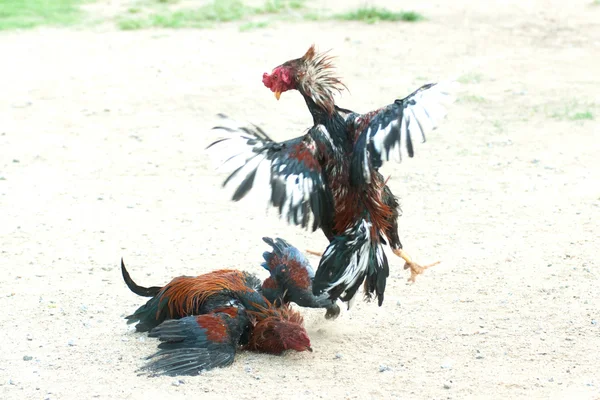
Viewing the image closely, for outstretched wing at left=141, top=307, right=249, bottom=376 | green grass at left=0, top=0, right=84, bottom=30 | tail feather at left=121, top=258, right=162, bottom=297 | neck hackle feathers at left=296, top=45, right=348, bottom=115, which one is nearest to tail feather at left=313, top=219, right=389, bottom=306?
outstretched wing at left=141, top=307, right=249, bottom=376

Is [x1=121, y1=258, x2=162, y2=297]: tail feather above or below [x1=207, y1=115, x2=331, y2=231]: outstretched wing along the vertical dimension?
below

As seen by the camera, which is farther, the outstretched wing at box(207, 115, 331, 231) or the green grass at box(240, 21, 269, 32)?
the green grass at box(240, 21, 269, 32)

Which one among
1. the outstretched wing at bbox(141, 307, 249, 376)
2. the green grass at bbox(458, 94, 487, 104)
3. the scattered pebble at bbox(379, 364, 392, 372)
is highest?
the green grass at bbox(458, 94, 487, 104)

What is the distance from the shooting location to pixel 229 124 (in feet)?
16.5

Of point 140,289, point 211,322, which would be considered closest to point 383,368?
point 211,322

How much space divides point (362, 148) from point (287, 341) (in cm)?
129

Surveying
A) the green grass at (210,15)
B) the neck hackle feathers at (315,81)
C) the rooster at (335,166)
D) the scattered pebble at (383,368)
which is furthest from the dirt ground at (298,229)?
the neck hackle feathers at (315,81)

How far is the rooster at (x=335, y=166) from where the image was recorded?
4.77 meters

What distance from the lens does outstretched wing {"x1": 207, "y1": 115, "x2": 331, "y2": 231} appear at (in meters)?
4.83

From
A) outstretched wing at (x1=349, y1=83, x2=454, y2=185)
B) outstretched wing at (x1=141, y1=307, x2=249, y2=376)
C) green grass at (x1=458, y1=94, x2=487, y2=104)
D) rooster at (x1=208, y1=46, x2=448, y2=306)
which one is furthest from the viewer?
green grass at (x1=458, y1=94, x2=487, y2=104)

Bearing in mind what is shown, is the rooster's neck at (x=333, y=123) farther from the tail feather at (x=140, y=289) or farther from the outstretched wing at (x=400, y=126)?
the tail feather at (x=140, y=289)

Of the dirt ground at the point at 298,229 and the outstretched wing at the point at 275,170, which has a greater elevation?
the outstretched wing at the point at 275,170

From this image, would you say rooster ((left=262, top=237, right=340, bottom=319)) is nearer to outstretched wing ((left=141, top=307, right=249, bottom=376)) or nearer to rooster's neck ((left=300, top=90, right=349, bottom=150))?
outstretched wing ((left=141, top=307, right=249, bottom=376))

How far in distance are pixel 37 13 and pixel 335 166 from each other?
10.8 metres
